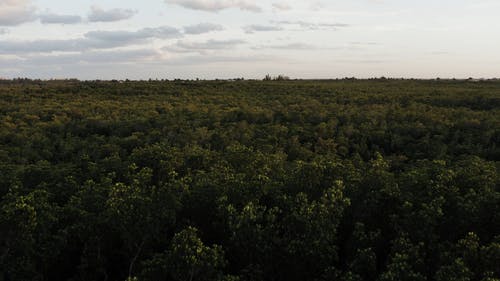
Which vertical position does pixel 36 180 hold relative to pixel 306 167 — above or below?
below

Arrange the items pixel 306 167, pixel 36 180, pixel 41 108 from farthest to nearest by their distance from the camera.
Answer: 1. pixel 41 108
2. pixel 36 180
3. pixel 306 167

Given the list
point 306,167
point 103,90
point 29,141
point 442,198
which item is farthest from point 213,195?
point 103,90

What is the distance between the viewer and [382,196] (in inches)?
559

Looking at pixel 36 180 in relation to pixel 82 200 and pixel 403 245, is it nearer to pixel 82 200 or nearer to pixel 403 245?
pixel 82 200

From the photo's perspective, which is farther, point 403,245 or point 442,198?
point 442,198

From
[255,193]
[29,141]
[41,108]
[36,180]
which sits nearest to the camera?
[255,193]

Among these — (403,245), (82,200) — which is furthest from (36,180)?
(403,245)

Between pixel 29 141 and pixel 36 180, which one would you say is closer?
pixel 36 180

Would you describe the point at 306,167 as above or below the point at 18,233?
above

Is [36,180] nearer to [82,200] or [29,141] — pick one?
[82,200]

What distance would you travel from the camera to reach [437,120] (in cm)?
3525

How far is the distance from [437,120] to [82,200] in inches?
1111

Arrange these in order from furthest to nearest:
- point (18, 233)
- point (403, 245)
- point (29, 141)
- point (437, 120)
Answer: point (437, 120), point (29, 141), point (18, 233), point (403, 245)

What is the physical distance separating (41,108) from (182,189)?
3593 cm
